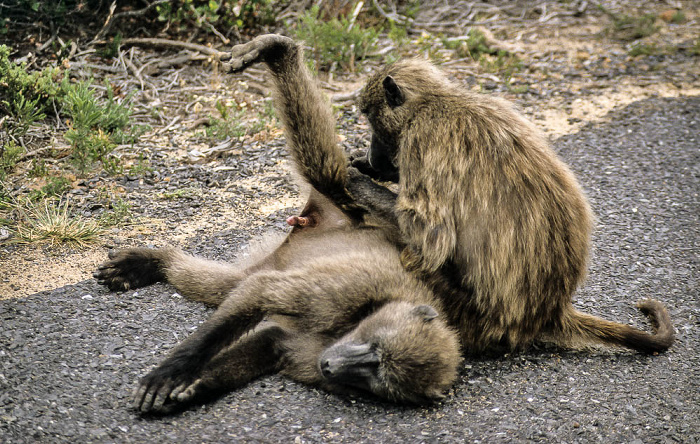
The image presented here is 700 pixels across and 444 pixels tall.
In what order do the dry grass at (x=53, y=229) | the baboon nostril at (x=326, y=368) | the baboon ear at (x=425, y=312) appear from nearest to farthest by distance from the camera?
the baboon nostril at (x=326, y=368)
the baboon ear at (x=425, y=312)
the dry grass at (x=53, y=229)

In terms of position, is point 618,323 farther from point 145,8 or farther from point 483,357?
point 145,8

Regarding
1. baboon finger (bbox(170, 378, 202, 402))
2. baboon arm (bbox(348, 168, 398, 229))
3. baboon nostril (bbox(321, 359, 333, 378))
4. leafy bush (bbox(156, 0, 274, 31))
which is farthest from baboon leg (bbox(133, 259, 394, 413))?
leafy bush (bbox(156, 0, 274, 31))

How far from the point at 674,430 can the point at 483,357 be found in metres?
0.87

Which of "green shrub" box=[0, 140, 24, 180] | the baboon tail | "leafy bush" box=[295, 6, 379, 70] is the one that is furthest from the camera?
"leafy bush" box=[295, 6, 379, 70]

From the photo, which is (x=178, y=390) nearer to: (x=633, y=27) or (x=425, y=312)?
(x=425, y=312)

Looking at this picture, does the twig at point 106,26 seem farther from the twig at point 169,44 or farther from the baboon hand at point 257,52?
the baboon hand at point 257,52

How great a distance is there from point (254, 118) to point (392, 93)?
2.67 meters

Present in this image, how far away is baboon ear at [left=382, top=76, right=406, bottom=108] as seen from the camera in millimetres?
3324

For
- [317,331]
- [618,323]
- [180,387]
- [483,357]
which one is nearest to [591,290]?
[618,323]

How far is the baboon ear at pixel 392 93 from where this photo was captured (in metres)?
3.32

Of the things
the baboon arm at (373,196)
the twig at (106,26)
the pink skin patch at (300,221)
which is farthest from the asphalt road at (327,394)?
the twig at (106,26)

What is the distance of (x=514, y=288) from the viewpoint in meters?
3.04

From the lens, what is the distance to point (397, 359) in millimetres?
2746

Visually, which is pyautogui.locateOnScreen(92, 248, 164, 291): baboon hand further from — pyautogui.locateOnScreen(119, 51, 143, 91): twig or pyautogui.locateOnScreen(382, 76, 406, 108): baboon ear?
pyautogui.locateOnScreen(119, 51, 143, 91): twig
